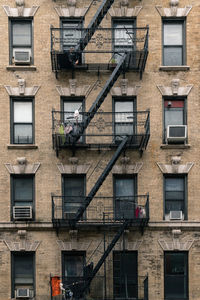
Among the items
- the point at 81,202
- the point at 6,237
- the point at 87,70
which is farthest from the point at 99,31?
the point at 6,237

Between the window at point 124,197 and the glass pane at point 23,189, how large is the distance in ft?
10.4

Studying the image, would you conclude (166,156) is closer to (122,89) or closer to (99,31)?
(122,89)

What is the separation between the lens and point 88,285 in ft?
77.6

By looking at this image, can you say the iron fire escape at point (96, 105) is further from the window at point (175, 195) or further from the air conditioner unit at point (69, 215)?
the window at point (175, 195)

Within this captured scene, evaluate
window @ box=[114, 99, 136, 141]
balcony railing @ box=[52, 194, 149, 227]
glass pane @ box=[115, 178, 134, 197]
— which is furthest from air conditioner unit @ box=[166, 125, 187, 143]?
balcony railing @ box=[52, 194, 149, 227]

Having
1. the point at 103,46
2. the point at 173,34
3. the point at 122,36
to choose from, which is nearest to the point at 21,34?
the point at 103,46

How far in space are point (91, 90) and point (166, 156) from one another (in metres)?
3.73

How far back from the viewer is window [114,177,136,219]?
81.6 ft

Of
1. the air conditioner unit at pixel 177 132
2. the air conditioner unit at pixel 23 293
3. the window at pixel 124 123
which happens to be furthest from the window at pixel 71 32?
the air conditioner unit at pixel 23 293

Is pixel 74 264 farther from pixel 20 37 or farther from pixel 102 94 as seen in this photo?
pixel 20 37

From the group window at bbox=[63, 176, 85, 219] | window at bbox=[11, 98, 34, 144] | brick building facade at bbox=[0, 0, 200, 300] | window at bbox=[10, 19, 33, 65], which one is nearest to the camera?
brick building facade at bbox=[0, 0, 200, 300]

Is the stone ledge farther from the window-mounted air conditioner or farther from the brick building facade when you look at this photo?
the window-mounted air conditioner

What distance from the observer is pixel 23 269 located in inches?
976

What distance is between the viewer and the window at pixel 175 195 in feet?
82.7
